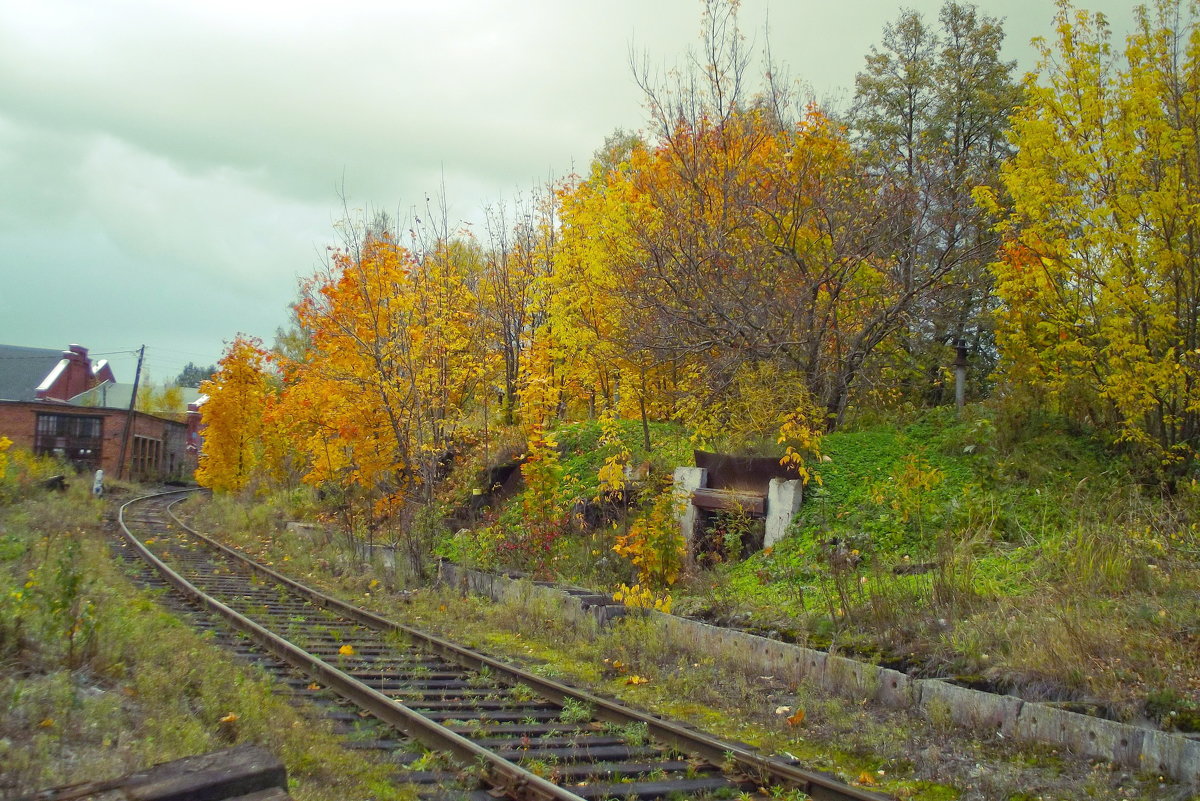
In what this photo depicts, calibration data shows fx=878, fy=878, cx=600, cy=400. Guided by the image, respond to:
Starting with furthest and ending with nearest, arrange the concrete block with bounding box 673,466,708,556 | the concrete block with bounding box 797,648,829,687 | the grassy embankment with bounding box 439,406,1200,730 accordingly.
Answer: the concrete block with bounding box 673,466,708,556, the concrete block with bounding box 797,648,829,687, the grassy embankment with bounding box 439,406,1200,730

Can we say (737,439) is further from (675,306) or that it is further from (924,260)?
(924,260)

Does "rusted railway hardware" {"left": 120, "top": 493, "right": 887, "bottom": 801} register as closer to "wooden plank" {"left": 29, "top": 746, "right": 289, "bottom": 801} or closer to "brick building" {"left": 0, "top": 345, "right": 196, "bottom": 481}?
"wooden plank" {"left": 29, "top": 746, "right": 289, "bottom": 801}

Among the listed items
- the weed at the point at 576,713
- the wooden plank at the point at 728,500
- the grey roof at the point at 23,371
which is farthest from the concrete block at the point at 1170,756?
the grey roof at the point at 23,371

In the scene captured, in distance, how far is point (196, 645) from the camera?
30.1 feet

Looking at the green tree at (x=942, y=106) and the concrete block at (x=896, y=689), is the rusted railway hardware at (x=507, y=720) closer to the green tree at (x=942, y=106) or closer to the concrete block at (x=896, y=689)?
the concrete block at (x=896, y=689)

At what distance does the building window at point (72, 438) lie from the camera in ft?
164

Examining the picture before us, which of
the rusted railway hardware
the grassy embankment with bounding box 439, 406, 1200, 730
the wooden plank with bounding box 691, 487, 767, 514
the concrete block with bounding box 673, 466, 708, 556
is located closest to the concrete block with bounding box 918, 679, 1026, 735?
the grassy embankment with bounding box 439, 406, 1200, 730

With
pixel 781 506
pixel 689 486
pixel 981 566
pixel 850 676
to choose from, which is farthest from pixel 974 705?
pixel 689 486

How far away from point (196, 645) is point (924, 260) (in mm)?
13270

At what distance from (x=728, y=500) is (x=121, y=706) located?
8.79m

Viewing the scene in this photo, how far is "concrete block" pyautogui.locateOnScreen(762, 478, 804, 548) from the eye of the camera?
41.7 feet

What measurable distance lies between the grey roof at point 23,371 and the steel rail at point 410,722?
57818mm

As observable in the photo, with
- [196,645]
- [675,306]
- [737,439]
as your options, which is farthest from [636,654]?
[675,306]

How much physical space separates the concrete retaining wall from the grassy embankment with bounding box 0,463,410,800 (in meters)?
4.19
